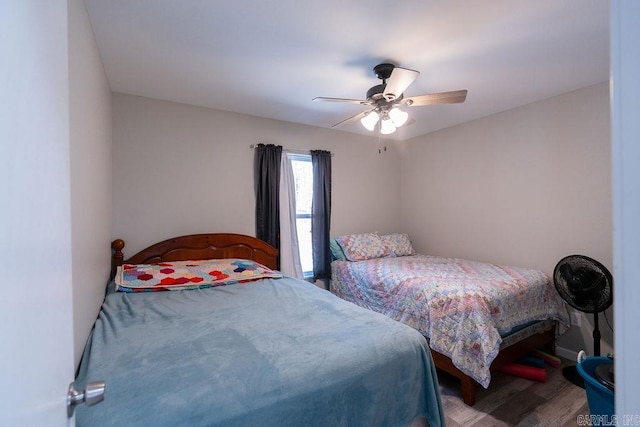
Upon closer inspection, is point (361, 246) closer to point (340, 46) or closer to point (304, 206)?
point (304, 206)

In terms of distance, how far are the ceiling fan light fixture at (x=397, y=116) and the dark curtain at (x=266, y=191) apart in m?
1.43

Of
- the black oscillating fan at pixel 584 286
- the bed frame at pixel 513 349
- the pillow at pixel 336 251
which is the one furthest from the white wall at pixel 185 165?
the black oscillating fan at pixel 584 286

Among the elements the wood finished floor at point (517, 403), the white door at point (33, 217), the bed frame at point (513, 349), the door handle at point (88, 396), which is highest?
the white door at point (33, 217)

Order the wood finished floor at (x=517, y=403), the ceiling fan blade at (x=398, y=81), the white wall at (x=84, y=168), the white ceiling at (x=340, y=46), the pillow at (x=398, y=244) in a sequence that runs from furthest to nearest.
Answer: the pillow at (x=398, y=244) < the wood finished floor at (x=517, y=403) < the ceiling fan blade at (x=398, y=81) < the white ceiling at (x=340, y=46) < the white wall at (x=84, y=168)

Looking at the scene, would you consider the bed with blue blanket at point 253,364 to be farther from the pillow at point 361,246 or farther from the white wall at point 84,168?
the pillow at point 361,246

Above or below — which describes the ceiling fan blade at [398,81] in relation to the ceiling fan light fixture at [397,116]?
above

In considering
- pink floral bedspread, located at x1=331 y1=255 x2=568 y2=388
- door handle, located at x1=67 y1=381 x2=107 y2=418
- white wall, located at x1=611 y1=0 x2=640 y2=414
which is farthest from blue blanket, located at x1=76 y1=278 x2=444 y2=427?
white wall, located at x1=611 y1=0 x2=640 y2=414

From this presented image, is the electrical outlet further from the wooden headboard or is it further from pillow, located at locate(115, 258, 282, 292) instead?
the wooden headboard

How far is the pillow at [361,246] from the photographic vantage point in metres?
3.46

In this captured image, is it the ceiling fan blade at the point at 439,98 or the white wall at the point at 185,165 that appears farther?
the white wall at the point at 185,165

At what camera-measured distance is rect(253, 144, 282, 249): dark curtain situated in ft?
10.2

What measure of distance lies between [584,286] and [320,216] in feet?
7.82

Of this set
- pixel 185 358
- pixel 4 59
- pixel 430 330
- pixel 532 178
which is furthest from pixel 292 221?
pixel 4 59

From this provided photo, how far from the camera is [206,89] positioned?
8.13 ft
